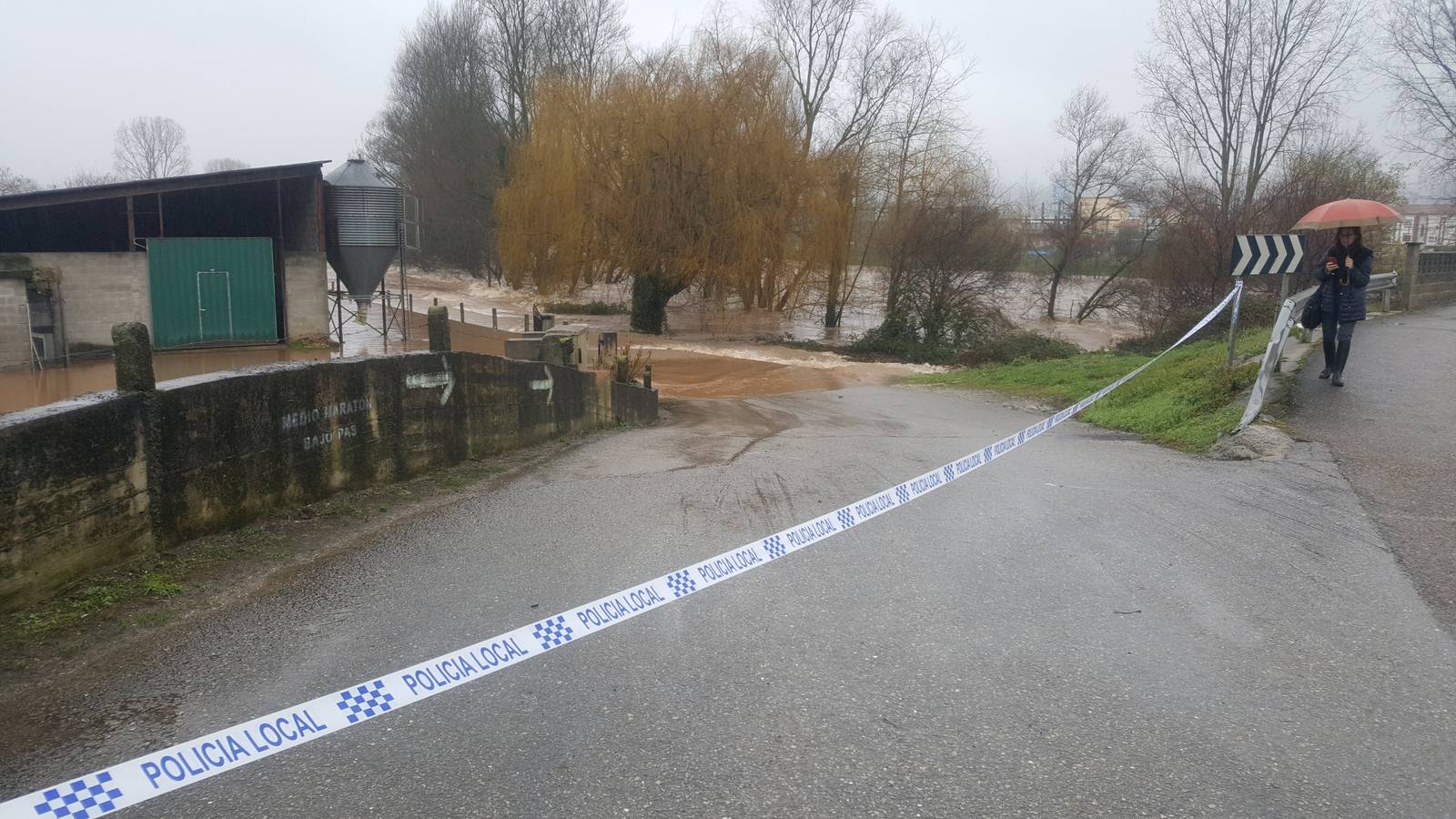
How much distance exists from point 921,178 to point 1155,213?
8.71m

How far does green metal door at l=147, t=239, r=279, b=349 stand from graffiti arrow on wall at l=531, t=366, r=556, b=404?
13.6 metres

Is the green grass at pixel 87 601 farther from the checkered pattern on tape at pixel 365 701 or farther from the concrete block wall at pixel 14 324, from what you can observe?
the concrete block wall at pixel 14 324

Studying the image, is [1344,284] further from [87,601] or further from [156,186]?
[156,186]

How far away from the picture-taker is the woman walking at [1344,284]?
999cm

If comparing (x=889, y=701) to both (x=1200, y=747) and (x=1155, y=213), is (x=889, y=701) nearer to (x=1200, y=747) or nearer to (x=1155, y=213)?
(x=1200, y=747)

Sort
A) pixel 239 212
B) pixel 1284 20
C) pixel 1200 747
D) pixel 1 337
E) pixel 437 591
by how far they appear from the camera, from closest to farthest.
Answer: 1. pixel 1200 747
2. pixel 437 591
3. pixel 1 337
4. pixel 239 212
5. pixel 1284 20

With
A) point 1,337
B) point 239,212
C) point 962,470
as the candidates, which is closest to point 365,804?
point 962,470

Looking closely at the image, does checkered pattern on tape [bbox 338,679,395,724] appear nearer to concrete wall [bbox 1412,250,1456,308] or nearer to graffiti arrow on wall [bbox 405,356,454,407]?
graffiti arrow on wall [bbox 405,356,454,407]

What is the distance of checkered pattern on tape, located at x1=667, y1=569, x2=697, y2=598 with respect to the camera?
5105mm

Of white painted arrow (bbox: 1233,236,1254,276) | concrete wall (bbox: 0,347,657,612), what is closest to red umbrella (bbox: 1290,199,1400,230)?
white painted arrow (bbox: 1233,236,1254,276)

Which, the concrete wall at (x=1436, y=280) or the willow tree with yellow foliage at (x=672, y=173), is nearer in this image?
the concrete wall at (x=1436, y=280)

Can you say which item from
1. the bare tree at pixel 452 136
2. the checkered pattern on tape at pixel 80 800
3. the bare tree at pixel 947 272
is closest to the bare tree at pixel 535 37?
the bare tree at pixel 452 136

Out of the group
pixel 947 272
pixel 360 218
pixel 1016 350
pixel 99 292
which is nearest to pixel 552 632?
pixel 99 292

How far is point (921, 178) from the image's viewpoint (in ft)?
115
